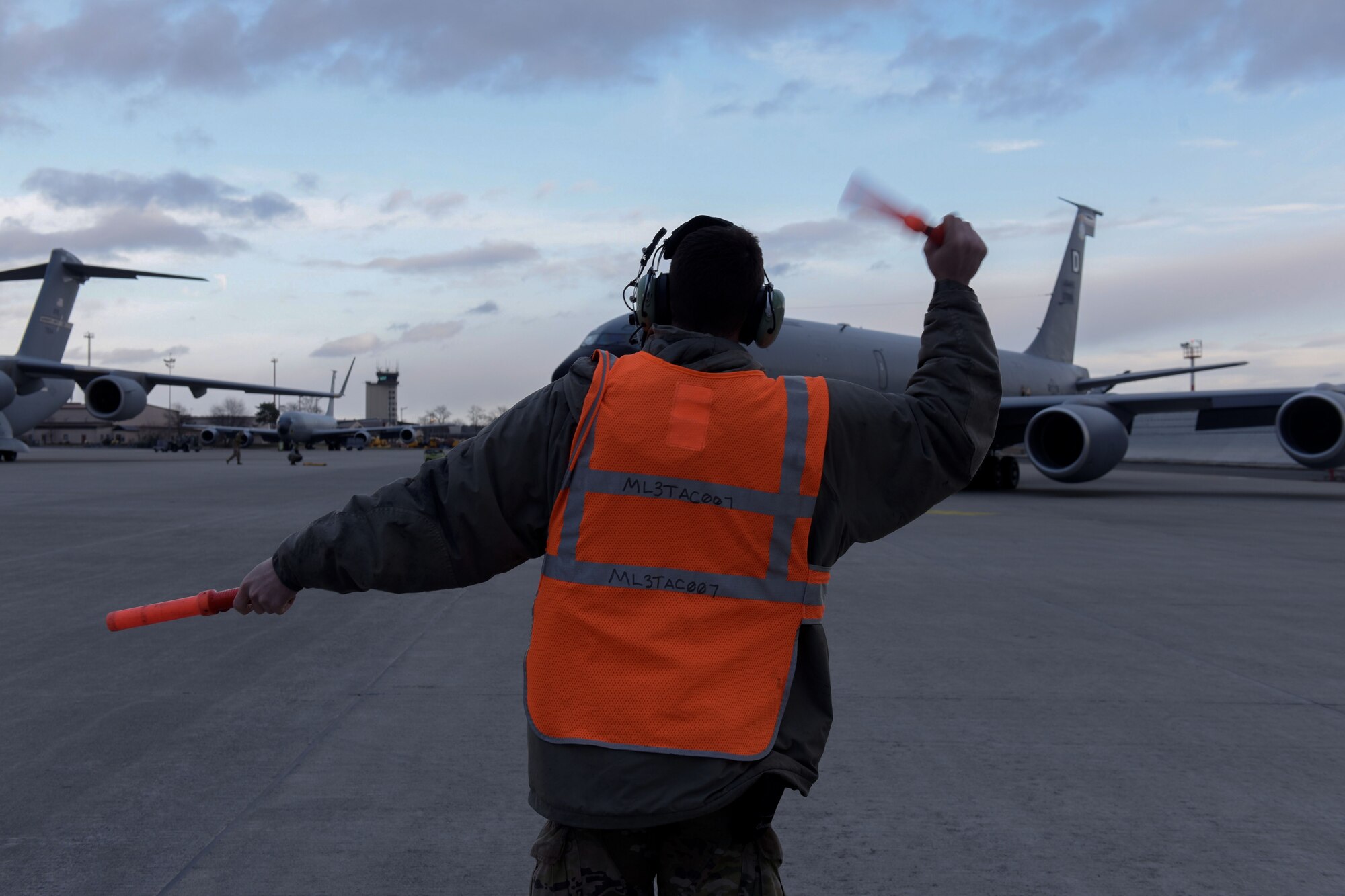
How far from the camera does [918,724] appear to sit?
4164 mm

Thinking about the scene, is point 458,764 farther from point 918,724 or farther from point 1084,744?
point 1084,744

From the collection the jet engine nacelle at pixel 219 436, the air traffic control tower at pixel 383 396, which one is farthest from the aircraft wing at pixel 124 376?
the air traffic control tower at pixel 383 396

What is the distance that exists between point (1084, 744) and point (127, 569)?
24.5ft

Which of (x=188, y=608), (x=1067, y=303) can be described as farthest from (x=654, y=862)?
(x=1067, y=303)

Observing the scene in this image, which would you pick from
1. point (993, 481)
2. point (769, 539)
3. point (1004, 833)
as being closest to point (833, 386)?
point (769, 539)

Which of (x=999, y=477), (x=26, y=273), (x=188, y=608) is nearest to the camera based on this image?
(x=188, y=608)

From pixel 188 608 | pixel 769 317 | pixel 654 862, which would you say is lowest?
pixel 654 862

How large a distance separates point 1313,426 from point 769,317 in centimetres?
2072

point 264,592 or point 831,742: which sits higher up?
point 264,592

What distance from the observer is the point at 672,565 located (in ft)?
5.18

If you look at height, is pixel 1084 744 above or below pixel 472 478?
below

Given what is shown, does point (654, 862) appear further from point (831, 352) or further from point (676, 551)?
point (831, 352)

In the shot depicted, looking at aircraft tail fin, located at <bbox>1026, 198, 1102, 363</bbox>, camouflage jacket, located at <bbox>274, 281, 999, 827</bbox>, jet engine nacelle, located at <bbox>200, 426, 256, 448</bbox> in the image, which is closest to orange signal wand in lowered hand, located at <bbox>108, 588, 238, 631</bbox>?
camouflage jacket, located at <bbox>274, 281, 999, 827</bbox>

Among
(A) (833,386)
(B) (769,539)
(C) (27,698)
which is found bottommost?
(C) (27,698)
